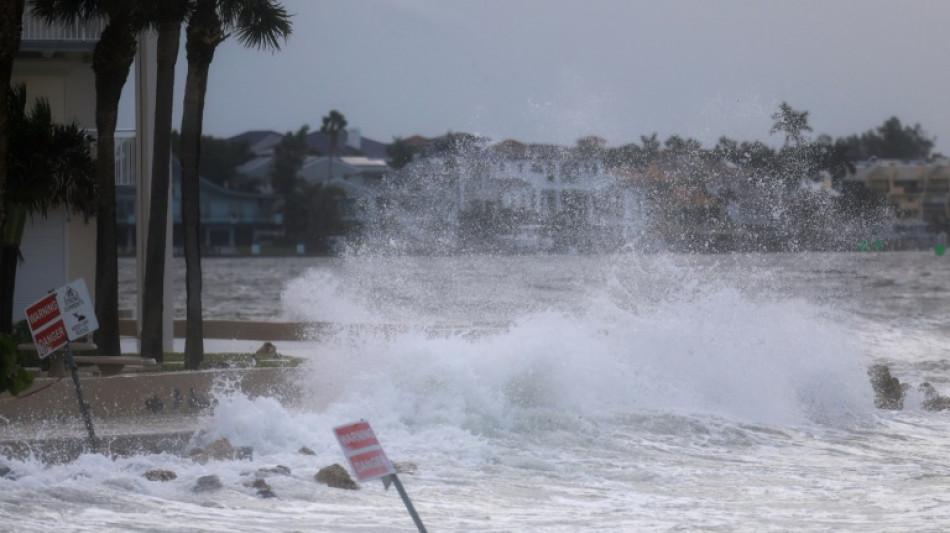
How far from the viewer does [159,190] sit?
64.4 ft

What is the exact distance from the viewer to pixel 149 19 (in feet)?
62.0

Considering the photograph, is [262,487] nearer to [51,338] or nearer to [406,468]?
[406,468]

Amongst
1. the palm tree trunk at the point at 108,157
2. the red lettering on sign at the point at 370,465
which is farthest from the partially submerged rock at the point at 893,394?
the red lettering on sign at the point at 370,465

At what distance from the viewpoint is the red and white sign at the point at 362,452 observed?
26.3 feet

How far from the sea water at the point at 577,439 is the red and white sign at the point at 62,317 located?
3.78ft

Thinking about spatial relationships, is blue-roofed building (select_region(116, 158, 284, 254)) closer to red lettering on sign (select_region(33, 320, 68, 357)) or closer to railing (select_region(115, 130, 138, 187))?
railing (select_region(115, 130, 138, 187))

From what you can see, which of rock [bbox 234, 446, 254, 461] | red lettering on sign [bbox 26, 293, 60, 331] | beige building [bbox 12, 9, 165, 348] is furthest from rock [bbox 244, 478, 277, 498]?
beige building [bbox 12, 9, 165, 348]

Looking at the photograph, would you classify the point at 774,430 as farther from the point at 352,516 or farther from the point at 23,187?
the point at 23,187

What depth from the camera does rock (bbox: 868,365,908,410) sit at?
2095 centimetres

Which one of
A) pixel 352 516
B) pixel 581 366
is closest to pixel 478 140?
pixel 581 366

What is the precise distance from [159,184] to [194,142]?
0.83 meters

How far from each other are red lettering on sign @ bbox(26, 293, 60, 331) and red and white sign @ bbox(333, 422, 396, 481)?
230 inches

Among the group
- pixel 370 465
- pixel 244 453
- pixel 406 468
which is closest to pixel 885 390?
pixel 406 468

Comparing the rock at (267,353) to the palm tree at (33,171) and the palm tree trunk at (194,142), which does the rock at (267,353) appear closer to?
the palm tree trunk at (194,142)
